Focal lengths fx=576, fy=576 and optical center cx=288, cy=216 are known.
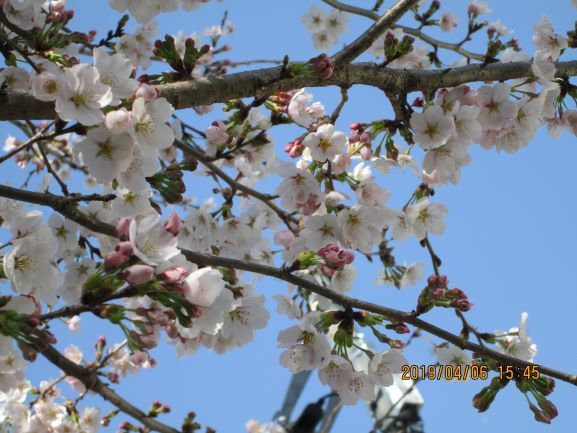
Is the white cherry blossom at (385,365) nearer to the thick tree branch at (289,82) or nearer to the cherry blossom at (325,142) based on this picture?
the cherry blossom at (325,142)

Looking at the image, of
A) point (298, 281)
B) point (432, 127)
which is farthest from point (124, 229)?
point (432, 127)

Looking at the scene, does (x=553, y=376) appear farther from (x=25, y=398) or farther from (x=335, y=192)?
(x=25, y=398)

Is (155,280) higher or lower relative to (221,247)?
lower

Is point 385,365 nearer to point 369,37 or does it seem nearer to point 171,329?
point 171,329

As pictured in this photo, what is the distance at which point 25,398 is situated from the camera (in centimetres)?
385

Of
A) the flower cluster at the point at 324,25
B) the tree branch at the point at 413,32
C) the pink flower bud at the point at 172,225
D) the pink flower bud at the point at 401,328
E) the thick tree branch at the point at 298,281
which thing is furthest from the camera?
the flower cluster at the point at 324,25

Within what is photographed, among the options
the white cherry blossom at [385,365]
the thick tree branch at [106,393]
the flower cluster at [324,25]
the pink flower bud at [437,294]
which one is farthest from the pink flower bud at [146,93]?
the flower cluster at [324,25]

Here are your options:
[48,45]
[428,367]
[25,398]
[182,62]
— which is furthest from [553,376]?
[25,398]

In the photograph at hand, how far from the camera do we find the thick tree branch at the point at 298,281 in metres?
1.79

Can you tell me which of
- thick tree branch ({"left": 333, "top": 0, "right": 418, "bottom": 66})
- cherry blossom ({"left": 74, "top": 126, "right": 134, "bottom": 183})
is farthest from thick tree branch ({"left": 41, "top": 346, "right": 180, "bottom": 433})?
thick tree branch ({"left": 333, "top": 0, "right": 418, "bottom": 66})

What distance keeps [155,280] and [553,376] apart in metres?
1.34

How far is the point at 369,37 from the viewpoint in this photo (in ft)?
7.15

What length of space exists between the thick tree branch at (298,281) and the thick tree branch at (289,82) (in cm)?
27

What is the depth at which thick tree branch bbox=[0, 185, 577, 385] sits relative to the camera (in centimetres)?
179
